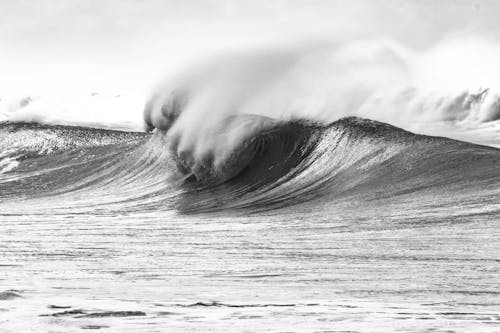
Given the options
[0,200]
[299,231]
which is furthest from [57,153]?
[299,231]

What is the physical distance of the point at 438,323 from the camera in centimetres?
539

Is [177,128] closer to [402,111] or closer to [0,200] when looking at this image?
[0,200]

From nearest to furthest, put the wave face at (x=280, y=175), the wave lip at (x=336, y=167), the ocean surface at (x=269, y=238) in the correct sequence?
the ocean surface at (x=269, y=238) < the wave face at (x=280, y=175) < the wave lip at (x=336, y=167)

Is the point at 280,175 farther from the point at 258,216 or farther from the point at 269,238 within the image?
the point at 269,238

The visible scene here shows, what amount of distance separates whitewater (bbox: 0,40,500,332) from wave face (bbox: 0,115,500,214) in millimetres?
55

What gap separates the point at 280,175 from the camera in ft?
56.2

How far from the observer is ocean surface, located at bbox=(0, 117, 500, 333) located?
5.92 metres

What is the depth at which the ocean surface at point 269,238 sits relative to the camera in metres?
5.92

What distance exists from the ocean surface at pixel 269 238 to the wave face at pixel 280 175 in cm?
5

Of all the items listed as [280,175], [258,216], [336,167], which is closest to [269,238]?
[258,216]

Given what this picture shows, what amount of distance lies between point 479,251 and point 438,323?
3.90 meters

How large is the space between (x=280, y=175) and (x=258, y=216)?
3.59m

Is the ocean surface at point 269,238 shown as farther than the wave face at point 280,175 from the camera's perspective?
No

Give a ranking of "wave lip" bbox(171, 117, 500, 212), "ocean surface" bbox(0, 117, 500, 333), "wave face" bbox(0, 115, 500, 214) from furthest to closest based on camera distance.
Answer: "wave lip" bbox(171, 117, 500, 212) < "wave face" bbox(0, 115, 500, 214) < "ocean surface" bbox(0, 117, 500, 333)
